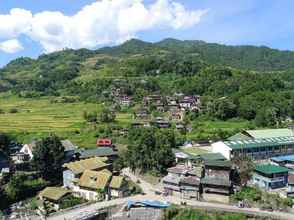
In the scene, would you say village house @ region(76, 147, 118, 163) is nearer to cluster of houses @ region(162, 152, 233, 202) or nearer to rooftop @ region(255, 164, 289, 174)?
cluster of houses @ region(162, 152, 233, 202)

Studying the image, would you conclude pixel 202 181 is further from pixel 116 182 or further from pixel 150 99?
pixel 150 99

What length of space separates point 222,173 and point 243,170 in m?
3.06

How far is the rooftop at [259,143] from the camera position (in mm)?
45241

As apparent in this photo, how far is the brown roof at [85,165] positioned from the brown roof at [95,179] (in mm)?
1504

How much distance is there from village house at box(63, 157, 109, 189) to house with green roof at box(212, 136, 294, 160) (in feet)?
44.0

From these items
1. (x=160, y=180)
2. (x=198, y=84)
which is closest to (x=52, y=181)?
(x=160, y=180)

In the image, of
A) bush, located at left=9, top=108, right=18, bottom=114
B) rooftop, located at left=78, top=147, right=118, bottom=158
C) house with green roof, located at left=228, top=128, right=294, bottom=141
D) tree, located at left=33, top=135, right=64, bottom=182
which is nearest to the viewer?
tree, located at left=33, top=135, right=64, bottom=182

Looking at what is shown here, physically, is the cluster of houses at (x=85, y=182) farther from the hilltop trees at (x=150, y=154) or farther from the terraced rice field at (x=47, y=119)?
the terraced rice field at (x=47, y=119)

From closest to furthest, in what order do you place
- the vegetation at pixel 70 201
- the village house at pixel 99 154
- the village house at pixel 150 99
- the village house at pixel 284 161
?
the vegetation at pixel 70 201, the village house at pixel 284 161, the village house at pixel 99 154, the village house at pixel 150 99

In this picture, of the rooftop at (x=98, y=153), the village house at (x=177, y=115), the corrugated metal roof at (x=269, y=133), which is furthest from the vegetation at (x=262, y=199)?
the village house at (x=177, y=115)

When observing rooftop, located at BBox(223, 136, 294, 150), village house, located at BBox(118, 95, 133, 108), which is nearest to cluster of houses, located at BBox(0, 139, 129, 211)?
rooftop, located at BBox(223, 136, 294, 150)

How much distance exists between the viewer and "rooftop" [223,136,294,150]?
148ft

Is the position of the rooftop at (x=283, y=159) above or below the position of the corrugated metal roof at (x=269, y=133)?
below

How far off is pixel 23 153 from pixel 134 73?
7728 cm
